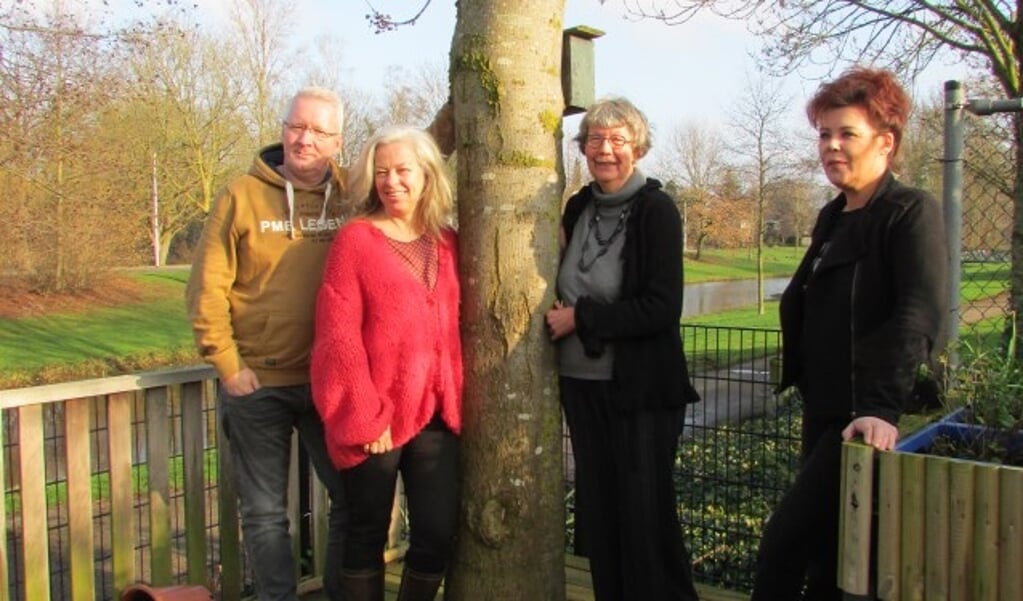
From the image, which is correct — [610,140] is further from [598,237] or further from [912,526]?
[912,526]

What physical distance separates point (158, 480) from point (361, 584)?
3.30 feet

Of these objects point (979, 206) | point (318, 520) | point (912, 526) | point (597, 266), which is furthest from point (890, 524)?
point (979, 206)

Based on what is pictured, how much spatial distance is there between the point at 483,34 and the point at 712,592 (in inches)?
103

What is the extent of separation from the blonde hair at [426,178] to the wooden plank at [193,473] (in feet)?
3.72

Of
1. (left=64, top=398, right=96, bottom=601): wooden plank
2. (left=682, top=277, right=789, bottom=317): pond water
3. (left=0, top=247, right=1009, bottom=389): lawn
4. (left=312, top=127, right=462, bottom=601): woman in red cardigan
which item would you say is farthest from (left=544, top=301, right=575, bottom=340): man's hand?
(left=682, top=277, right=789, bottom=317): pond water

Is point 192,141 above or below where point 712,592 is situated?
above

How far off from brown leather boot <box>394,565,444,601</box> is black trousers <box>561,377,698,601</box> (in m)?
0.60

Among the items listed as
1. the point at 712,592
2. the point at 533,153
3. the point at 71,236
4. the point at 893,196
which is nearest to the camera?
the point at 893,196

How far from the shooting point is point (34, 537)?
3189 millimetres

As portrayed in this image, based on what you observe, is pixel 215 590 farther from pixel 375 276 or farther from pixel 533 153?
pixel 533 153

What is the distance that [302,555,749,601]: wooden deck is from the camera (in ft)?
13.1

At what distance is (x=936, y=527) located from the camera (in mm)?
2217

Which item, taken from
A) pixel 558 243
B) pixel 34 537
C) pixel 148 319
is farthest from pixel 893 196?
pixel 148 319

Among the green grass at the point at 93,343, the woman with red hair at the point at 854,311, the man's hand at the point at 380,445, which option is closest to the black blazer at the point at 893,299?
the woman with red hair at the point at 854,311
